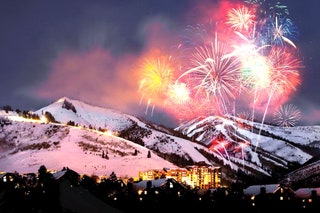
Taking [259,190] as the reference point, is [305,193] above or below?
below

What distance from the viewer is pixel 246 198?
86562mm

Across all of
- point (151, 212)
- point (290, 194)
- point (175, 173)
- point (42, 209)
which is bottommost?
A: point (42, 209)

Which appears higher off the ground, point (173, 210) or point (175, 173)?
point (175, 173)

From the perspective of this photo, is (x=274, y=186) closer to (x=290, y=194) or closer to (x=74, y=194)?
(x=290, y=194)

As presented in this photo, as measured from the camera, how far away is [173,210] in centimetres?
6994

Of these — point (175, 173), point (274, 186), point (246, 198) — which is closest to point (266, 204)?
point (246, 198)

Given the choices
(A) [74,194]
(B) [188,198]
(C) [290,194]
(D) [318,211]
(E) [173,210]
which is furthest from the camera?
(C) [290,194]

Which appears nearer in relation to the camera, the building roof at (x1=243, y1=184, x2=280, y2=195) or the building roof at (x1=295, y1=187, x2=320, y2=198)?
the building roof at (x1=295, y1=187, x2=320, y2=198)

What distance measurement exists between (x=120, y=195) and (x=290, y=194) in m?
34.9

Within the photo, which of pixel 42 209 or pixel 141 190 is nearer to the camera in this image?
pixel 42 209

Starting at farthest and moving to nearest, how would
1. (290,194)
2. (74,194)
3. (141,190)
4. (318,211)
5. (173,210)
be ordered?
1. (141,190)
2. (290,194)
3. (318,211)
4. (173,210)
5. (74,194)

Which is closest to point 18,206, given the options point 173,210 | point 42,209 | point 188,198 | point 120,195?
point 42,209

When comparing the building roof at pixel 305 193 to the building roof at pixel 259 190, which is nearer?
the building roof at pixel 305 193

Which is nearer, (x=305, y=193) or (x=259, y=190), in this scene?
(x=259, y=190)
